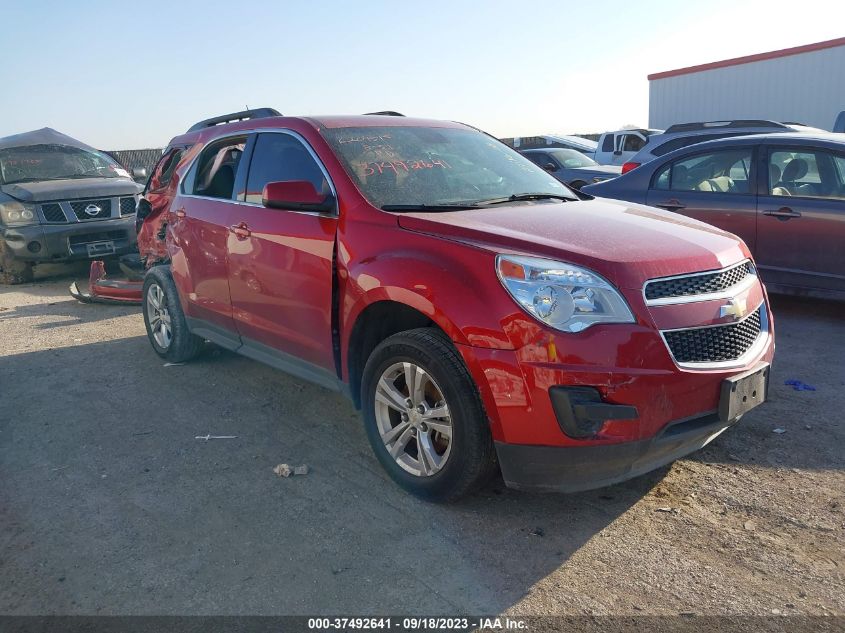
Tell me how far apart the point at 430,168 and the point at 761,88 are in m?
23.4

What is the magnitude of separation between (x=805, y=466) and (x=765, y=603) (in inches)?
51.9

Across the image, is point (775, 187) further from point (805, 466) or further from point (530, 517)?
point (530, 517)

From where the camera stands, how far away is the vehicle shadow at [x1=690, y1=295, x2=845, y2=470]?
13.1 feet

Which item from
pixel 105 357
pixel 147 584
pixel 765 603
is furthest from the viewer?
pixel 105 357

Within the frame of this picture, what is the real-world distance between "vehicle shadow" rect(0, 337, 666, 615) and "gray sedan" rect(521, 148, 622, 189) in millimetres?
9182

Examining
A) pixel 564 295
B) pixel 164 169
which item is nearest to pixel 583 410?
pixel 564 295

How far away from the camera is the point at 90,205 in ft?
33.5

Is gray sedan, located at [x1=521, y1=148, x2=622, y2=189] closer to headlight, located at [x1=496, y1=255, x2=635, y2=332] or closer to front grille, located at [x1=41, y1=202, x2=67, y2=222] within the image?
front grille, located at [x1=41, y1=202, x2=67, y2=222]

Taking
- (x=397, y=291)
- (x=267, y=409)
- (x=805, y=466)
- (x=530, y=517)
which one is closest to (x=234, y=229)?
(x=267, y=409)

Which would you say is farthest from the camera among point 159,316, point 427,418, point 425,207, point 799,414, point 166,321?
point 159,316

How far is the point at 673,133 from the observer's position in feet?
40.5

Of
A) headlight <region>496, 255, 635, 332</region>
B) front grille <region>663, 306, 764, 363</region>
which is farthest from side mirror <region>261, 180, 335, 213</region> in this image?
front grille <region>663, 306, 764, 363</region>

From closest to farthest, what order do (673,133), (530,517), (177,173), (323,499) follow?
1. (530,517)
2. (323,499)
3. (177,173)
4. (673,133)

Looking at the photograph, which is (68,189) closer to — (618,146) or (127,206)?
(127,206)
